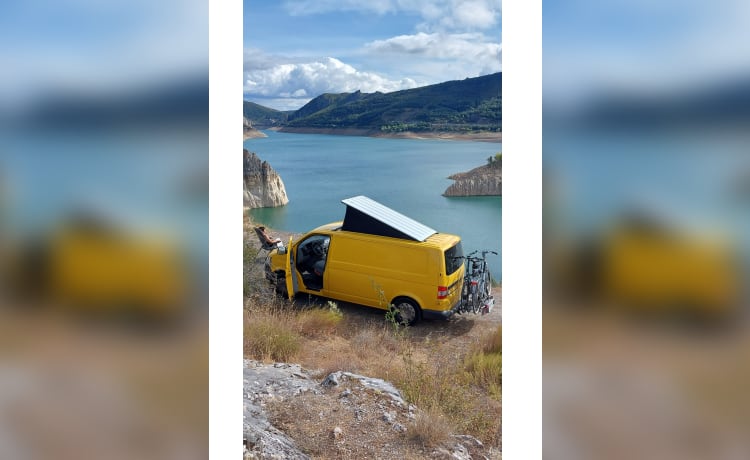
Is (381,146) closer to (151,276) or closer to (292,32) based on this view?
(292,32)

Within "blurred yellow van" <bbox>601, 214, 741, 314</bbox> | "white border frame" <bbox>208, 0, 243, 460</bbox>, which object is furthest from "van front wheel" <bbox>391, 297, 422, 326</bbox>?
"blurred yellow van" <bbox>601, 214, 741, 314</bbox>

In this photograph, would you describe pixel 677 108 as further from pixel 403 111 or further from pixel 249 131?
pixel 249 131

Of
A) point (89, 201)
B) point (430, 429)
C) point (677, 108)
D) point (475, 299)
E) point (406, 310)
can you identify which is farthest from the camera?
point (406, 310)

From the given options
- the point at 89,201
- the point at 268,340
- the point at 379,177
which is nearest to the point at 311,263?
the point at 268,340

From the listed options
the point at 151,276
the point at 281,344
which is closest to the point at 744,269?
the point at 281,344

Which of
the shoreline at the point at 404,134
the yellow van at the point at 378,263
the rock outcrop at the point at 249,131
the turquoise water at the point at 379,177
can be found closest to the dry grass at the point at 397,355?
the yellow van at the point at 378,263

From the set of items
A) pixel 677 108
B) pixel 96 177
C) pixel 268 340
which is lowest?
pixel 268 340
